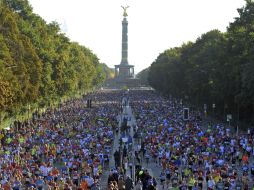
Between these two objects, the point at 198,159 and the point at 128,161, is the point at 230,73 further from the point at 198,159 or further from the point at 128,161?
the point at 198,159

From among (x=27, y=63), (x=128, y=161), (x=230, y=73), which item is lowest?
(x=128, y=161)

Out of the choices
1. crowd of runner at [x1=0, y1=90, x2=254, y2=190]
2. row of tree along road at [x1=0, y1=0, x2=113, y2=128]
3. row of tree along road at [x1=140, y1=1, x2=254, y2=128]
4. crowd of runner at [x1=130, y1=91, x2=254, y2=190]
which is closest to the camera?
crowd of runner at [x1=0, y1=90, x2=254, y2=190]

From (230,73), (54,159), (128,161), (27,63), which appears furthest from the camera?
(230,73)

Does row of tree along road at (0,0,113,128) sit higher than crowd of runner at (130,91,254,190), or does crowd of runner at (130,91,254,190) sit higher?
row of tree along road at (0,0,113,128)

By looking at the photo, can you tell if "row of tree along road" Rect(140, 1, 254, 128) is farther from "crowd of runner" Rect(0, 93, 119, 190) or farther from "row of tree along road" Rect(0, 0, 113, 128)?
"row of tree along road" Rect(0, 0, 113, 128)

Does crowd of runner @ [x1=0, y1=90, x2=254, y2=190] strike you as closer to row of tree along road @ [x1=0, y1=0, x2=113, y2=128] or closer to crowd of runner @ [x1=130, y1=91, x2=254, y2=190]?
crowd of runner @ [x1=130, y1=91, x2=254, y2=190]

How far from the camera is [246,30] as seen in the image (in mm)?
60531

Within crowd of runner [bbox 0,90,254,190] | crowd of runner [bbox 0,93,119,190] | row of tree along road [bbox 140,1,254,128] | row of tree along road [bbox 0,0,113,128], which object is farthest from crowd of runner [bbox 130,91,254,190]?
row of tree along road [bbox 0,0,113,128]

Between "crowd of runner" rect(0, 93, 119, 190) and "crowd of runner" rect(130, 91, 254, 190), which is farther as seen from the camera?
"crowd of runner" rect(130, 91, 254, 190)

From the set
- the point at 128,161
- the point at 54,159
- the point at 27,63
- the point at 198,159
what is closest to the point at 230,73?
the point at 27,63

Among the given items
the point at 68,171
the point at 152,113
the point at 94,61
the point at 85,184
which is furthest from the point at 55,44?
the point at 94,61

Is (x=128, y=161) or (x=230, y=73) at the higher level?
(x=230, y=73)

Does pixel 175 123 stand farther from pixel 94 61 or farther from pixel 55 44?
pixel 94 61

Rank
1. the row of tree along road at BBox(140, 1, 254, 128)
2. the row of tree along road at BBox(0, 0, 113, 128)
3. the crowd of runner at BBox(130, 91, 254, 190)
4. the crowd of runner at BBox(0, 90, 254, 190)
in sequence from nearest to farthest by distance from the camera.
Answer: the crowd of runner at BBox(0, 90, 254, 190) → the crowd of runner at BBox(130, 91, 254, 190) → the row of tree along road at BBox(0, 0, 113, 128) → the row of tree along road at BBox(140, 1, 254, 128)
